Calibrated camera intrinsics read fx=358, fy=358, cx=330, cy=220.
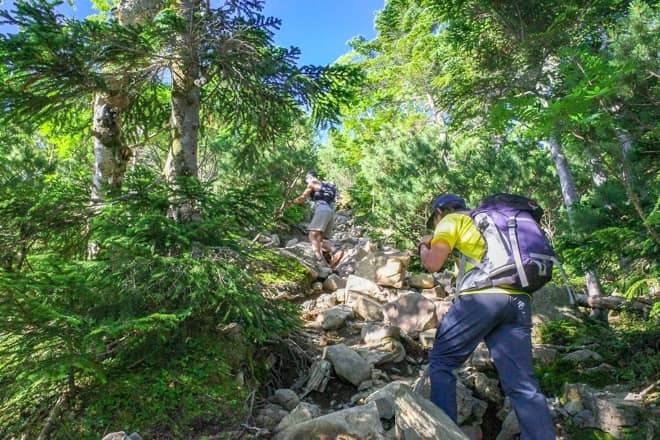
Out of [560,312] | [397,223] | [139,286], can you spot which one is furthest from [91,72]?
[397,223]

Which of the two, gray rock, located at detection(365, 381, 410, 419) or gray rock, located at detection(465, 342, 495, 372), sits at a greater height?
gray rock, located at detection(465, 342, 495, 372)

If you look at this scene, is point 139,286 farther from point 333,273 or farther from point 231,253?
point 333,273

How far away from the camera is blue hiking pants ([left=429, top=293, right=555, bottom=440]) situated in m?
2.41

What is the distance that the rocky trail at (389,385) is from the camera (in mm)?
2396

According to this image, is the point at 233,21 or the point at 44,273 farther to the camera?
the point at 233,21

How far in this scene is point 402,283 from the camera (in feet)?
21.8

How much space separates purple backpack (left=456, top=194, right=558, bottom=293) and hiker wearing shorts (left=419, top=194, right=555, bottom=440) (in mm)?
71

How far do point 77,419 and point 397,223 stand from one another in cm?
798

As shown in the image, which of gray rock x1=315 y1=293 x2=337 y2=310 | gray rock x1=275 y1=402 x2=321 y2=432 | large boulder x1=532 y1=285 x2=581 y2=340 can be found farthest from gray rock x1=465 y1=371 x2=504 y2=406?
gray rock x1=315 y1=293 x2=337 y2=310

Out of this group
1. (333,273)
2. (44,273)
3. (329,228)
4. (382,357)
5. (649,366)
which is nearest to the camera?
(44,273)

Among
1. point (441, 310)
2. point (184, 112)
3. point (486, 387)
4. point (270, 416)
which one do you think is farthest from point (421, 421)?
point (184, 112)

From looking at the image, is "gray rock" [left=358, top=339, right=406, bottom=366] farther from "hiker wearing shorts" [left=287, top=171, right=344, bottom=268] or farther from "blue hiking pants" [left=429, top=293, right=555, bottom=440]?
"hiker wearing shorts" [left=287, top=171, right=344, bottom=268]

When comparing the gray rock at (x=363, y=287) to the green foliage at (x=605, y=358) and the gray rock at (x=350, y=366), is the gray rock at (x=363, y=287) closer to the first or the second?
the gray rock at (x=350, y=366)

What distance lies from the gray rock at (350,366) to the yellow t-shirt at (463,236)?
1546mm
